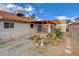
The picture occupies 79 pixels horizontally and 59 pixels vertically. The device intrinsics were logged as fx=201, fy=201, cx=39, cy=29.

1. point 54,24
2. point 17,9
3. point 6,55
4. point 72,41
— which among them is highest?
point 17,9

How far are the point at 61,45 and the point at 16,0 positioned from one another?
3.34ft

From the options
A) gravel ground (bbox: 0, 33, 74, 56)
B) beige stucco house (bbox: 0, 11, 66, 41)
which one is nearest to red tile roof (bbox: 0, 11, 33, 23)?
beige stucco house (bbox: 0, 11, 66, 41)

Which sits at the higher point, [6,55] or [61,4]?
[61,4]

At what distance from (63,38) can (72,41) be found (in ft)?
0.49

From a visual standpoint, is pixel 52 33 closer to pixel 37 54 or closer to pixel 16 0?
pixel 37 54

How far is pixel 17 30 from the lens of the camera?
3260 millimetres

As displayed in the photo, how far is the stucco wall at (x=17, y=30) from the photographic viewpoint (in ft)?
10.4

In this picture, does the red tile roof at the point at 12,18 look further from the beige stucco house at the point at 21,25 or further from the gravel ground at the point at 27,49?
the gravel ground at the point at 27,49

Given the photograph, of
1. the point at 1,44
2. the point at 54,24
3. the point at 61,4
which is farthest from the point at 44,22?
the point at 1,44

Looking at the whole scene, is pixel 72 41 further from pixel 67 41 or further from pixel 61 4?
pixel 61 4

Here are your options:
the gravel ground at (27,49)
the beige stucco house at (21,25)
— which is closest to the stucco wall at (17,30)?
the beige stucco house at (21,25)

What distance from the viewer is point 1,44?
3.20 meters

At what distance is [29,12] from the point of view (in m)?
3.22

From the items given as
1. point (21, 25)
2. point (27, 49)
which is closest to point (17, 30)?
point (21, 25)
